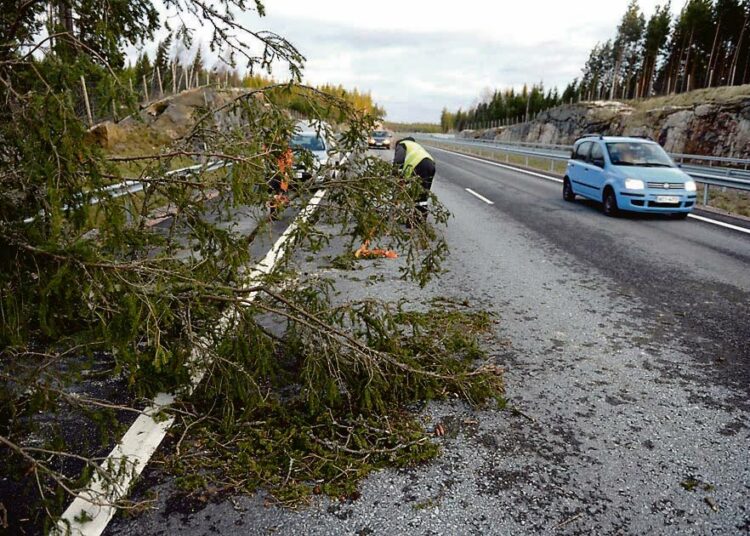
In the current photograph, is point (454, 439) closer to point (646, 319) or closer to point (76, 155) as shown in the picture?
point (76, 155)

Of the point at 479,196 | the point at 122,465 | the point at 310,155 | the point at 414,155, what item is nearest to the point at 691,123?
the point at 479,196

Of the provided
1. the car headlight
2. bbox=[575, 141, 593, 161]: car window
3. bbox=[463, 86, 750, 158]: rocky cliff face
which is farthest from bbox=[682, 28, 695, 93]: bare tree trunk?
the car headlight

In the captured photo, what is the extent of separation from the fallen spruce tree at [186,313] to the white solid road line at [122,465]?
0.06 m

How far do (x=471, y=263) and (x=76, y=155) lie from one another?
5.55 m

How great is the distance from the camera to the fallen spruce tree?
2229 mm

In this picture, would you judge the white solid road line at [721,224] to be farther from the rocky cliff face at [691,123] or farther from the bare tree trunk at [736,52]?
the bare tree trunk at [736,52]

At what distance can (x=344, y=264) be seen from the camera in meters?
6.48

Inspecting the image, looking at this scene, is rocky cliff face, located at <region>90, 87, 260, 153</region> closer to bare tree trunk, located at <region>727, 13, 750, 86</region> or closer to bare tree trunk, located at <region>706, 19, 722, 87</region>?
bare tree trunk, located at <region>727, 13, 750, 86</region>

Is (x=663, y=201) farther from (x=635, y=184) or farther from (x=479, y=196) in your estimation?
(x=479, y=196)

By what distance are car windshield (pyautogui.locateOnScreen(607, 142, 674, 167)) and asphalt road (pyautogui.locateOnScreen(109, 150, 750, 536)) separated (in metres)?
5.63

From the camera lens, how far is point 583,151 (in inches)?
523

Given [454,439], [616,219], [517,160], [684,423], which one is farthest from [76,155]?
[517,160]

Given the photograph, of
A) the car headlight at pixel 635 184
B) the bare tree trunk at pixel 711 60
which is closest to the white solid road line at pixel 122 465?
the car headlight at pixel 635 184

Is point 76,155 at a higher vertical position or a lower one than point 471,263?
higher
